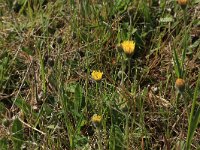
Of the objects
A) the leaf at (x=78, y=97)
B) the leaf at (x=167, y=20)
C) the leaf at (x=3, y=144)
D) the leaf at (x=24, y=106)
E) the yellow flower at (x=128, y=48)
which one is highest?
the leaf at (x=167, y=20)

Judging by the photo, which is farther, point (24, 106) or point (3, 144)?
point (24, 106)

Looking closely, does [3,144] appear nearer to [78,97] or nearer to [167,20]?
[78,97]

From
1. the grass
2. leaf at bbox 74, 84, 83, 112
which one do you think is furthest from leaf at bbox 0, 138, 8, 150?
leaf at bbox 74, 84, 83, 112

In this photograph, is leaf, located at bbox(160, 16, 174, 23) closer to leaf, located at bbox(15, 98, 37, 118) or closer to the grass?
the grass

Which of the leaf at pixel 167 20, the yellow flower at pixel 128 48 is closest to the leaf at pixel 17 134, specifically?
the yellow flower at pixel 128 48

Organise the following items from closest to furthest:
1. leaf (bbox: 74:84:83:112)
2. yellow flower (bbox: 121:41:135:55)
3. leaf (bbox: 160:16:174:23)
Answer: yellow flower (bbox: 121:41:135:55), leaf (bbox: 74:84:83:112), leaf (bbox: 160:16:174:23)

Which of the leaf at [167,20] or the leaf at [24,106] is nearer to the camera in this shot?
the leaf at [24,106]

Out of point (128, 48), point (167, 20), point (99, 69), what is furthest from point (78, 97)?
point (167, 20)

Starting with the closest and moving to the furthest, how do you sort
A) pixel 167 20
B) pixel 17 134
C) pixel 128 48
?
pixel 128 48, pixel 17 134, pixel 167 20

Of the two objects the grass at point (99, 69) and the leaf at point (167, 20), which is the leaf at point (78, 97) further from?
the leaf at point (167, 20)
